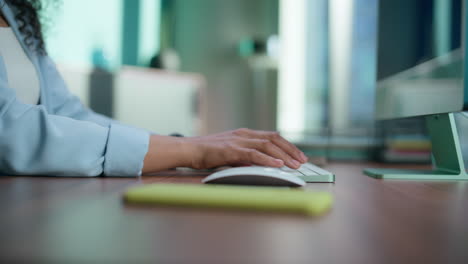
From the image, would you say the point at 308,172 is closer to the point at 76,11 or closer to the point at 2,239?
the point at 2,239

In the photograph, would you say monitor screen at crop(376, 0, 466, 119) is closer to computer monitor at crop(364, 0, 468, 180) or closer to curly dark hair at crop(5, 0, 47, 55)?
computer monitor at crop(364, 0, 468, 180)

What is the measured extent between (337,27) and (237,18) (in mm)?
900

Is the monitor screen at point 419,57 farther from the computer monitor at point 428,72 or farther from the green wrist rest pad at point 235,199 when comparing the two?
the green wrist rest pad at point 235,199

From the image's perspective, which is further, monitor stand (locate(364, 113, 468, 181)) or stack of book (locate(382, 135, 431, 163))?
stack of book (locate(382, 135, 431, 163))

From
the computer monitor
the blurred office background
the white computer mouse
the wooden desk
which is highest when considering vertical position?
the blurred office background

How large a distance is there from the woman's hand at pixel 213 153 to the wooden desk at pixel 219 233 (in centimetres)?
29

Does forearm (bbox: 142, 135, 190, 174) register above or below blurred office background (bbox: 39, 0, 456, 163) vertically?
below

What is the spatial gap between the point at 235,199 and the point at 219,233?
10cm

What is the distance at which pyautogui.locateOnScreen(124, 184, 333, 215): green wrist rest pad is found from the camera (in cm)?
43

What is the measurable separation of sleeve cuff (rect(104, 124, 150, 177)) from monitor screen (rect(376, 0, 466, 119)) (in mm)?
605

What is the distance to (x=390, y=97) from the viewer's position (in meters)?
1.17

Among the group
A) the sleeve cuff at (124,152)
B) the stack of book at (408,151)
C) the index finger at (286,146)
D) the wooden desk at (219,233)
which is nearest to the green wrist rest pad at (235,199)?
the wooden desk at (219,233)

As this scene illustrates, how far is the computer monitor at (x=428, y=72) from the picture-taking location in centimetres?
87

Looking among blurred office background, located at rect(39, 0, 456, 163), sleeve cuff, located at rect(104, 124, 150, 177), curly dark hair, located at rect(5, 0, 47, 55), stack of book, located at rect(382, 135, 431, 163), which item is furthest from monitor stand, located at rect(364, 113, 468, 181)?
blurred office background, located at rect(39, 0, 456, 163)
